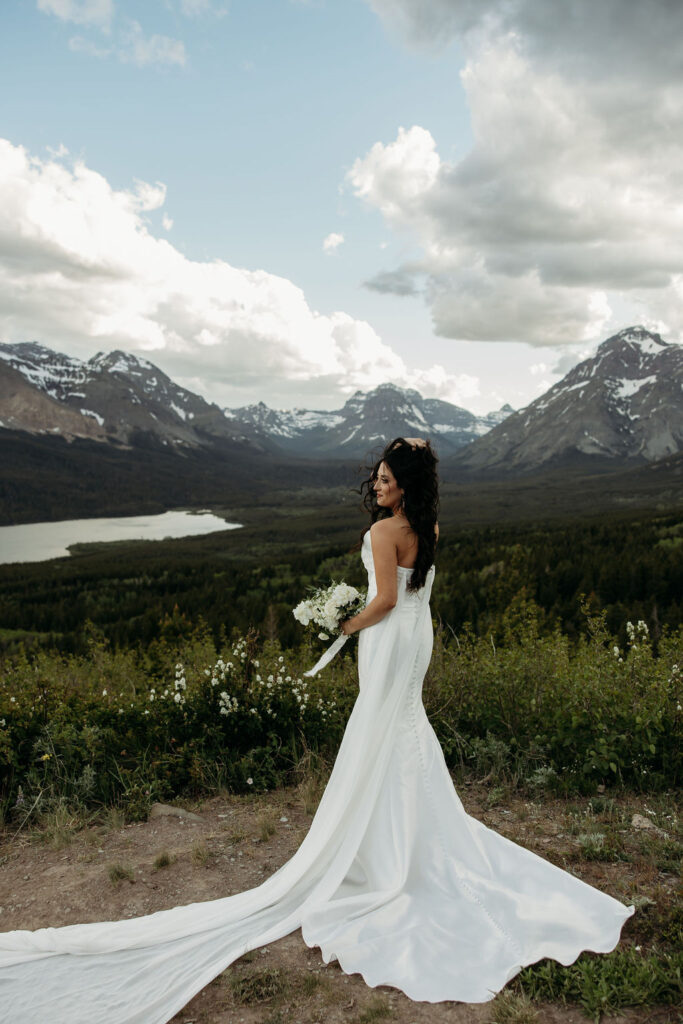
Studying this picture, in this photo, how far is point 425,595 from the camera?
15.4 feet

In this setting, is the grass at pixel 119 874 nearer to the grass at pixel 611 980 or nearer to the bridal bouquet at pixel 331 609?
the bridal bouquet at pixel 331 609

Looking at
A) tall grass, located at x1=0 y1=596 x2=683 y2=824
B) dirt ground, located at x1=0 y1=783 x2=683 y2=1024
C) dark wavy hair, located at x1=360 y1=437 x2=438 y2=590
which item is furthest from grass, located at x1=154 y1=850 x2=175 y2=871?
dark wavy hair, located at x1=360 y1=437 x2=438 y2=590

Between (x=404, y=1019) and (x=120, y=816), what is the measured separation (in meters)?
3.24

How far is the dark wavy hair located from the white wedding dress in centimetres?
17

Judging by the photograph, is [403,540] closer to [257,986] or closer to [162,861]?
[257,986]

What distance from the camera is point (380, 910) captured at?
3.90 metres

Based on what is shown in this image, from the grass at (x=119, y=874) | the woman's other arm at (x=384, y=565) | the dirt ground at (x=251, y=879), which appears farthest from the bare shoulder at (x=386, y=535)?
the grass at (x=119, y=874)

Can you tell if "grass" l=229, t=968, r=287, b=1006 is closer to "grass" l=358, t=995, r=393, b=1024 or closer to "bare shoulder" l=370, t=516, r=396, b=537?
"grass" l=358, t=995, r=393, b=1024

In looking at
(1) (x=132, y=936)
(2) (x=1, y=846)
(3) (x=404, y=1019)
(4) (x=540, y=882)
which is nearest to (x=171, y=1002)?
(1) (x=132, y=936)

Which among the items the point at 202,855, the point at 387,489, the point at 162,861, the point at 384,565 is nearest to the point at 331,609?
the point at 384,565

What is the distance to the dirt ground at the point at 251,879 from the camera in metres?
3.12

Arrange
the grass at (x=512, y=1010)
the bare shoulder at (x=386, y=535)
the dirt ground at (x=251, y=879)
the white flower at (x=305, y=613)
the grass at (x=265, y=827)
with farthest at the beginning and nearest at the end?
1. the grass at (x=265, y=827)
2. the white flower at (x=305, y=613)
3. the bare shoulder at (x=386, y=535)
4. the dirt ground at (x=251, y=879)
5. the grass at (x=512, y=1010)

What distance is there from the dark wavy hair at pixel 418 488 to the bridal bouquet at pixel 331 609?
0.47 m

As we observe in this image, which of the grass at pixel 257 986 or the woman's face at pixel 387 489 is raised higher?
the woman's face at pixel 387 489
